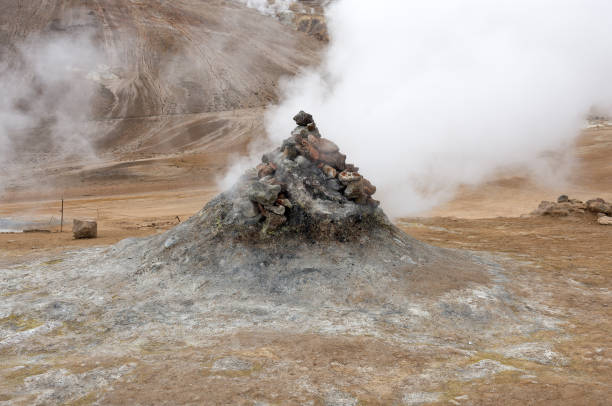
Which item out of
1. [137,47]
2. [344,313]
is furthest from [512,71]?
[137,47]

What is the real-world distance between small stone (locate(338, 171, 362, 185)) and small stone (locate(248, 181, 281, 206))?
3.05 ft

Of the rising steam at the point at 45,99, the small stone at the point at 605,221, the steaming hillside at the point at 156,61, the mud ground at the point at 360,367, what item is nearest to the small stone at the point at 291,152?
the mud ground at the point at 360,367

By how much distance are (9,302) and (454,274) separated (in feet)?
17.7

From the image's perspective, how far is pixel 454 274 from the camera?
5.96 meters

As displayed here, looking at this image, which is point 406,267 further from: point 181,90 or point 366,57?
point 181,90

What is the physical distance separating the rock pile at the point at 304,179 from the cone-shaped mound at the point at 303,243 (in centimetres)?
1

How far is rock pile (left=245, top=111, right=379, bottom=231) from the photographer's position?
5980 millimetres

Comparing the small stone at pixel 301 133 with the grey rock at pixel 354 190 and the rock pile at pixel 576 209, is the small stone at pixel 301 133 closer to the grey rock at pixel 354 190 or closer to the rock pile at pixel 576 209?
the grey rock at pixel 354 190

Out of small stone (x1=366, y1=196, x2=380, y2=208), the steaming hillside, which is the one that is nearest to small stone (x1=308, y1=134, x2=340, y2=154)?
small stone (x1=366, y1=196, x2=380, y2=208)

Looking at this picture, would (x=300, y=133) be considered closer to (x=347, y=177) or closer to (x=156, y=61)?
(x=347, y=177)

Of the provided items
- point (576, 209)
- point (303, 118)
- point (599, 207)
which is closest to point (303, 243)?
point (303, 118)

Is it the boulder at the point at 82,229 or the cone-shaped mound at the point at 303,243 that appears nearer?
the cone-shaped mound at the point at 303,243

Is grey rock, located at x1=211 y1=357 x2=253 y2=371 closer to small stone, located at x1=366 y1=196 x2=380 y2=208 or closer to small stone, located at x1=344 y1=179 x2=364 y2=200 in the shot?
small stone, located at x1=344 y1=179 x2=364 y2=200

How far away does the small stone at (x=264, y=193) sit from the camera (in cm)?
593
